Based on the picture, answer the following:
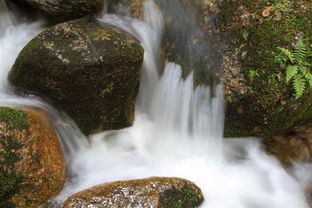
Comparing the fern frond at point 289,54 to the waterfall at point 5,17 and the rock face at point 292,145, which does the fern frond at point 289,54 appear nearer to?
the rock face at point 292,145

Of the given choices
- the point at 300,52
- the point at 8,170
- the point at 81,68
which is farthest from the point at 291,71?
the point at 8,170

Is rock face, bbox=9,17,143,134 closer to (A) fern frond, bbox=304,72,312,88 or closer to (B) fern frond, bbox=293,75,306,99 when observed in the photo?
(B) fern frond, bbox=293,75,306,99

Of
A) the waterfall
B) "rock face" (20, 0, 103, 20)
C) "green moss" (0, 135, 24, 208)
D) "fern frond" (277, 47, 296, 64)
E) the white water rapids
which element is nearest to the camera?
"green moss" (0, 135, 24, 208)

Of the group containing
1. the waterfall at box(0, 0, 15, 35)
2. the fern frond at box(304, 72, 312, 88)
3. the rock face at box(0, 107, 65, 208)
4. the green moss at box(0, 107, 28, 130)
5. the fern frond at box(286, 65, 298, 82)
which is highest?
the waterfall at box(0, 0, 15, 35)

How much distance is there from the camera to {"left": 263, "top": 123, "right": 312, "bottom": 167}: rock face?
5375 mm

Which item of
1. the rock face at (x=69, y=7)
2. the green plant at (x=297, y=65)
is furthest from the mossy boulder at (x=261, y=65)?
the rock face at (x=69, y=7)

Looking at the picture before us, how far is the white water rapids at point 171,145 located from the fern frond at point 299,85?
1.12 metres

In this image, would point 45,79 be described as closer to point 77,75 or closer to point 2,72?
point 77,75

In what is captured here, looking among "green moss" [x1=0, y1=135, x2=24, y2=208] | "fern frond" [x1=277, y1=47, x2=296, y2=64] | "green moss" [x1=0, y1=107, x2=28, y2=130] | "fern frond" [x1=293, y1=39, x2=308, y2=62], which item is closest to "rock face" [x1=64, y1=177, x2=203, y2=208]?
"green moss" [x1=0, y1=135, x2=24, y2=208]

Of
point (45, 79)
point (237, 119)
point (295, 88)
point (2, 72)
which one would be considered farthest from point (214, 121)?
point (2, 72)

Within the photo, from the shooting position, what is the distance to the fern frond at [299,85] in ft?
15.6

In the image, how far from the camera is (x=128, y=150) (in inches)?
218

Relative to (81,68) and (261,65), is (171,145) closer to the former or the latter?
(261,65)

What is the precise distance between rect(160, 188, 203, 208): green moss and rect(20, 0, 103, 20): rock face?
3136 mm
